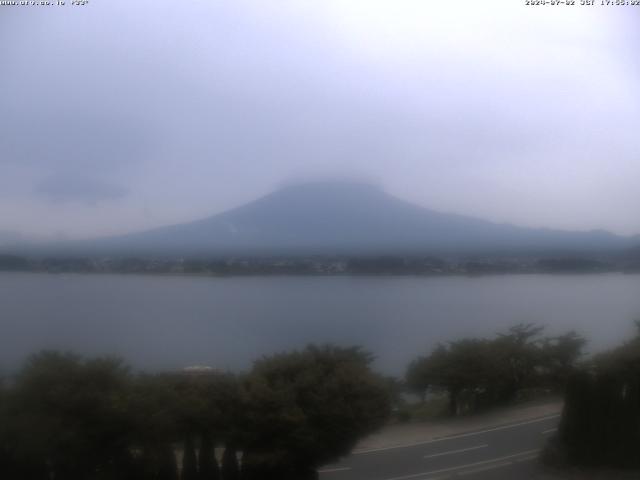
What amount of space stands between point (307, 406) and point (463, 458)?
2.86 feet

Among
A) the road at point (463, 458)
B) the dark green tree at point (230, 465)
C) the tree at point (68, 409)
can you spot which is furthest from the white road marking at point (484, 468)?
the tree at point (68, 409)

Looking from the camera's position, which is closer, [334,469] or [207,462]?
[207,462]

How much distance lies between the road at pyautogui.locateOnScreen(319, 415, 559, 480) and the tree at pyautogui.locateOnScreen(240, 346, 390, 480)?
0.18 metres

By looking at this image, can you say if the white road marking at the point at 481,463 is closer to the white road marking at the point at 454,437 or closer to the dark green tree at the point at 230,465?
the white road marking at the point at 454,437

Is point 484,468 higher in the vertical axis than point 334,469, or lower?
lower

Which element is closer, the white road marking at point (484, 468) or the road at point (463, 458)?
the road at point (463, 458)

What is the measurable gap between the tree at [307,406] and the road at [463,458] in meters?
0.18

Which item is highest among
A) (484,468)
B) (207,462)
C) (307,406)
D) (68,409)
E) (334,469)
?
(68,409)

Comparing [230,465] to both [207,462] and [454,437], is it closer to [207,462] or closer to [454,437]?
[207,462]

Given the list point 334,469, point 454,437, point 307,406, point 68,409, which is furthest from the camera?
point 454,437

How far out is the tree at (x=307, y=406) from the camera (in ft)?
8.77

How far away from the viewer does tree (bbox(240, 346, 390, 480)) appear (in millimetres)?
2674

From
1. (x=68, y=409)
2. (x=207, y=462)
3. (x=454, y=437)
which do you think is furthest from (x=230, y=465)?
(x=454, y=437)

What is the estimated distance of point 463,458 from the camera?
3014 millimetres
